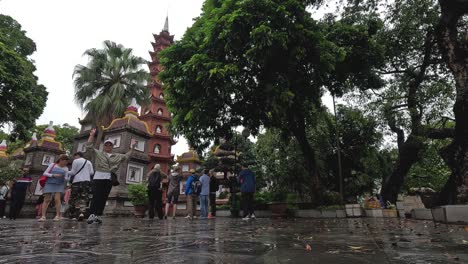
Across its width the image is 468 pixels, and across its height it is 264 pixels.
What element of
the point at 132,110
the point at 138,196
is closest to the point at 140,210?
the point at 138,196

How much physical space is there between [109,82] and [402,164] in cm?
2160

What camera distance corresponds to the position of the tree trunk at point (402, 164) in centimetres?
1282

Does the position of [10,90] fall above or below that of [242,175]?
above

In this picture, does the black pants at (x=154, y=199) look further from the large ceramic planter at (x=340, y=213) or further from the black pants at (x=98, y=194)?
the large ceramic planter at (x=340, y=213)

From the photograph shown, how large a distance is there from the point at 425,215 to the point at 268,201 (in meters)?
7.07

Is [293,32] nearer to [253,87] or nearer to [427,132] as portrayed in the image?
[253,87]

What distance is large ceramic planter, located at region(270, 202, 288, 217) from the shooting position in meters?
12.4

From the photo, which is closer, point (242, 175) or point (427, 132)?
point (242, 175)

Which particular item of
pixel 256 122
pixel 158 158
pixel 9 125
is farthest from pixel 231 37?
pixel 158 158

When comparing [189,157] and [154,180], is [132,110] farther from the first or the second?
[154,180]

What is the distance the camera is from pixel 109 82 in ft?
78.9

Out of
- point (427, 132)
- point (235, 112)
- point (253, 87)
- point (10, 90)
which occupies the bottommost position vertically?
point (427, 132)

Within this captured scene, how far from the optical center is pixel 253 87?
10672 mm

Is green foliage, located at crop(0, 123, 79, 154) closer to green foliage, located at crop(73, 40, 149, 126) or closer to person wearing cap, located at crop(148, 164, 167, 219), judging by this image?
green foliage, located at crop(73, 40, 149, 126)
